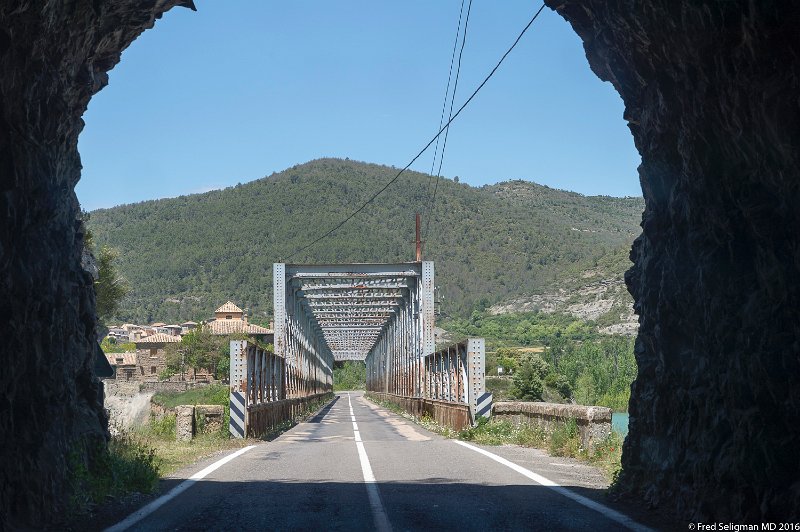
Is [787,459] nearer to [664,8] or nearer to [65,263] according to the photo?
[664,8]

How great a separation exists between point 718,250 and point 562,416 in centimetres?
856

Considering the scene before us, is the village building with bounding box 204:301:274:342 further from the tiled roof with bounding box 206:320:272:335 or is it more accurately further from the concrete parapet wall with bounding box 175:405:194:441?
the concrete parapet wall with bounding box 175:405:194:441

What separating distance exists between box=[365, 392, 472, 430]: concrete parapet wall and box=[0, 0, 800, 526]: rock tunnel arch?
40.0 ft

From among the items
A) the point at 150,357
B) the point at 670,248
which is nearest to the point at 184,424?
the point at 670,248

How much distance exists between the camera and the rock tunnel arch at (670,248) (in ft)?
19.2

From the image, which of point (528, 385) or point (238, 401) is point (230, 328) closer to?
point (528, 385)

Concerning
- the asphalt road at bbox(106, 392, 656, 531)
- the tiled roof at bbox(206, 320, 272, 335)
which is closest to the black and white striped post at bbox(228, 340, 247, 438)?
the asphalt road at bbox(106, 392, 656, 531)

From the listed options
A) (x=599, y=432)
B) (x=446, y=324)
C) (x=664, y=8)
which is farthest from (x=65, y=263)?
(x=446, y=324)

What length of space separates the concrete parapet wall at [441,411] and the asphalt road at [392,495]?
220 inches

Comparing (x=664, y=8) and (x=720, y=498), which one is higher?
(x=664, y=8)

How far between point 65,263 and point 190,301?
13670 cm

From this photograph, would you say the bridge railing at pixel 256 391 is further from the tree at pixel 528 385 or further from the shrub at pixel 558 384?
the shrub at pixel 558 384

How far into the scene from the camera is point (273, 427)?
25297mm

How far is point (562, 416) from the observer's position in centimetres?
1501
